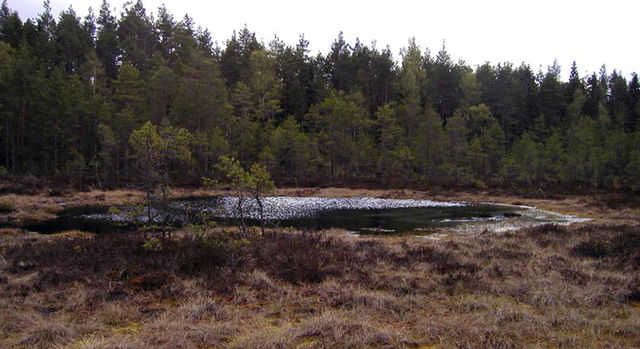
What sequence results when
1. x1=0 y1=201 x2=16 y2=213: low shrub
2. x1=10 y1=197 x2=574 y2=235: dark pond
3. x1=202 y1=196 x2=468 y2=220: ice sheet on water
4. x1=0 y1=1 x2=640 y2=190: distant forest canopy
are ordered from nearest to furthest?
x1=10 y1=197 x2=574 y2=235: dark pond, x1=0 y1=201 x2=16 y2=213: low shrub, x1=202 y1=196 x2=468 y2=220: ice sheet on water, x1=0 y1=1 x2=640 y2=190: distant forest canopy

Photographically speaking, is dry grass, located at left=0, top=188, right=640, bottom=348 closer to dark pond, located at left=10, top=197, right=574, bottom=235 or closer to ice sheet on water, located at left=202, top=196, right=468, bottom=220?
dark pond, located at left=10, top=197, right=574, bottom=235

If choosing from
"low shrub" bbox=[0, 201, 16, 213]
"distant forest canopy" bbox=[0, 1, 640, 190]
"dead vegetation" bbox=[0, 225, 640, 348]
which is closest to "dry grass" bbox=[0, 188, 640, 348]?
"dead vegetation" bbox=[0, 225, 640, 348]

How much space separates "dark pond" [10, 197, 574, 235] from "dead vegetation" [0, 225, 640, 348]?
23.0 ft

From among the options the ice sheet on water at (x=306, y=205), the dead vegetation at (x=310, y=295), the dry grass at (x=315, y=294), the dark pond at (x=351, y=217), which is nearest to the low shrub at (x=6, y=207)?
the dark pond at (x=351, y=217)

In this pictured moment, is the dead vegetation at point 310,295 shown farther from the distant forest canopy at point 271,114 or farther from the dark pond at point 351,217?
the distant forest canopy at point 271,114

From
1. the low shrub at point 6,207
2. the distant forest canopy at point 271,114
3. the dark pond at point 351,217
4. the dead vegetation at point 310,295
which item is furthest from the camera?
the distant forest canopy at point 271,114

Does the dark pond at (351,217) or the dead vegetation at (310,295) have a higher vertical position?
the dead vegetation at (310,295)

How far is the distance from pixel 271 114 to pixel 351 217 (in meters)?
55.0

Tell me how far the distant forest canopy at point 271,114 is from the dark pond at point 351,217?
988cm

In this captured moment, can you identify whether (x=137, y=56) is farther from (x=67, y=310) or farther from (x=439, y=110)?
(x=67, y=310)

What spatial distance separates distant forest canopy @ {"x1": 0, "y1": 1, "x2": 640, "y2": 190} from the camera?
55.3m

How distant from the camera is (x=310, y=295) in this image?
888 centimetres

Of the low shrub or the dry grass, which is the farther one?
the low shrub

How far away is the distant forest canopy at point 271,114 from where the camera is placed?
5534 cm
